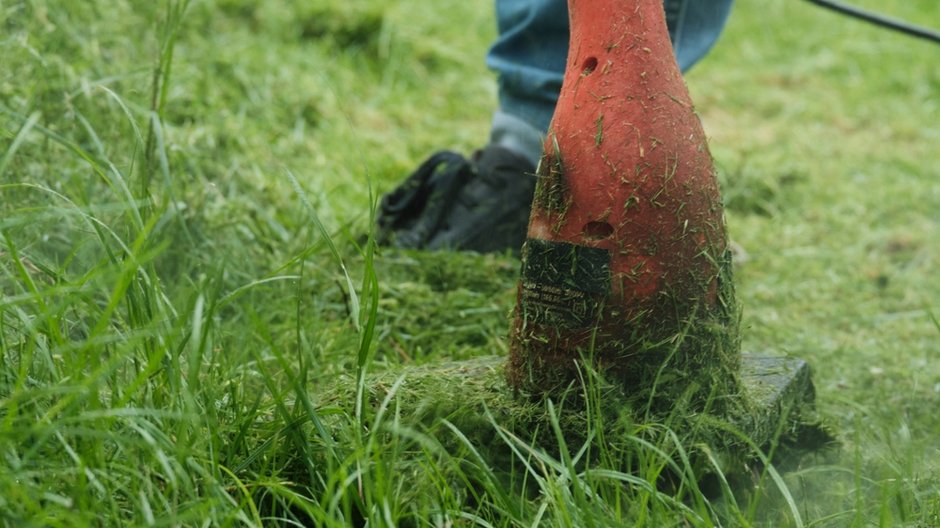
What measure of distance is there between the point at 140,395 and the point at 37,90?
1302 millimetres

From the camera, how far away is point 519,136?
2898mm

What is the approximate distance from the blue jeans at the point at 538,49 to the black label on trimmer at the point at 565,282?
127 centimetres


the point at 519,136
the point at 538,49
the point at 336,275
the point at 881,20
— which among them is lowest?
the point at 336,275

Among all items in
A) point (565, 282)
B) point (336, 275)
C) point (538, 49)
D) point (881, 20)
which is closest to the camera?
point (565, 282)

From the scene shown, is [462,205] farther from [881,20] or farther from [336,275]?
[881,20]

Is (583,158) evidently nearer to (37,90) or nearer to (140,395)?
(140,395)

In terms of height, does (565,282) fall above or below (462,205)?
above

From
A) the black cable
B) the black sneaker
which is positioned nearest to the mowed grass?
the black sneaker

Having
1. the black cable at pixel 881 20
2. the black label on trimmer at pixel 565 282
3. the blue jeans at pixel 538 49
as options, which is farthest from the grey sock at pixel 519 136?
the black label on trimmer at pixel 565 282

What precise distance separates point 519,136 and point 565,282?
1.41 meters

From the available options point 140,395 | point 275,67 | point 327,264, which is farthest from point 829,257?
point 140,395

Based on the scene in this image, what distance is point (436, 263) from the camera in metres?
2.58

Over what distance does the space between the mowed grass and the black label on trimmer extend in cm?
18

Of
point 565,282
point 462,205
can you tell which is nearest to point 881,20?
point 462,205
